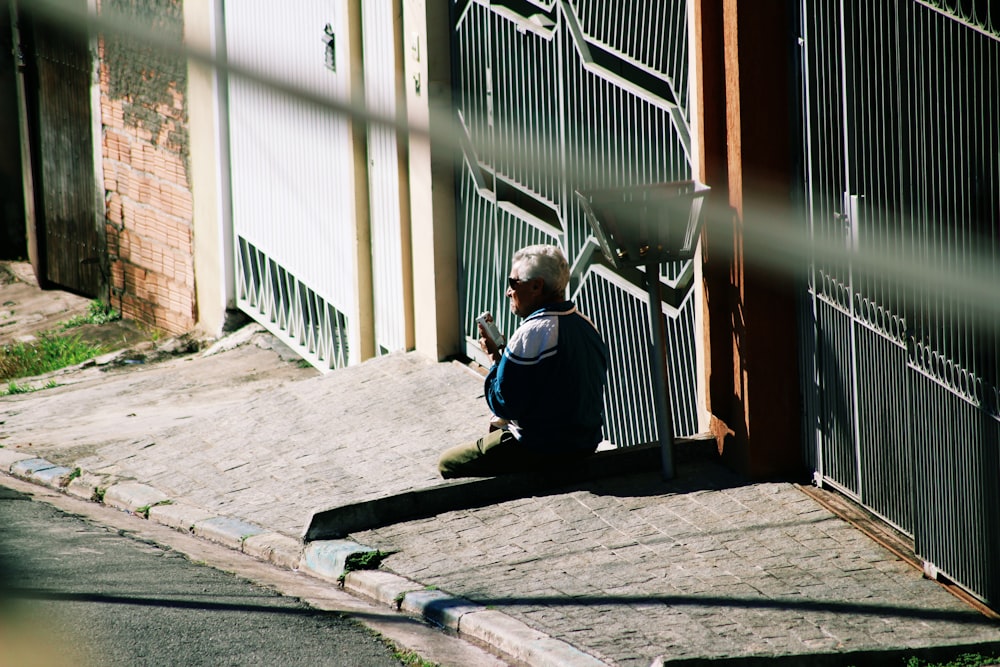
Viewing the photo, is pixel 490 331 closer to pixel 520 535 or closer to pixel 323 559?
pixel 520 535

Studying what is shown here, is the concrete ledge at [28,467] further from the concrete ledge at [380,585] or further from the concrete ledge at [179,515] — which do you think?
the concrete ledge at [380,585]

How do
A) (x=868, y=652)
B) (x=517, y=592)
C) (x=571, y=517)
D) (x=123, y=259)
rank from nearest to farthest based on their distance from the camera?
(x=868, y=652) → (x=517, y=592) → (x=571, y=517) → (x=123, y=259)

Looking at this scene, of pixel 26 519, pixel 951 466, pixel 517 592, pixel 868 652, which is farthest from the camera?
pixel 26 519

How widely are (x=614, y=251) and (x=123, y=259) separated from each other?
10.1m

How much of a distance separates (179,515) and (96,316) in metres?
8.47

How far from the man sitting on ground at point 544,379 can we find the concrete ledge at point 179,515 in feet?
5.90

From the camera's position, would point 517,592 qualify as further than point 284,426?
No

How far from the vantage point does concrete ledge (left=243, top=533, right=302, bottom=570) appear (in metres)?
6.74

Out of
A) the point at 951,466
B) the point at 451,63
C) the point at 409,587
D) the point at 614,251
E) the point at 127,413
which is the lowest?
the point at 127,413

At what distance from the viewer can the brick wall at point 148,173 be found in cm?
1410

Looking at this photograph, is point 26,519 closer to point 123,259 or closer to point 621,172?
point 621,172

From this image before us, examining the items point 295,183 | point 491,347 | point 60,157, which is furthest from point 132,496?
point 60,157

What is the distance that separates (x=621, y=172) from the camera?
25.2 feet

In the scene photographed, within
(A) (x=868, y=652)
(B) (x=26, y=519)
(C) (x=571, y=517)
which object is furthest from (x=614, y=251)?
(B) (x=26, y=519)
